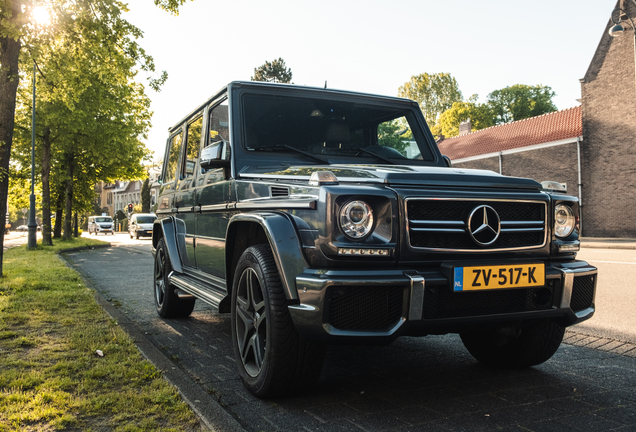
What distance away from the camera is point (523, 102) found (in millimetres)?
54188

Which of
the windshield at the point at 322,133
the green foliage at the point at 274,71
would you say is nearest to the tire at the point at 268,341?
the windshield at the point at 322,133

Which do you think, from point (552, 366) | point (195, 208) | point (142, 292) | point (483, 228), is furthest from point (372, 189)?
point (142, 292)

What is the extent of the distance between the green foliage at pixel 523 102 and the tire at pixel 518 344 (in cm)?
5377

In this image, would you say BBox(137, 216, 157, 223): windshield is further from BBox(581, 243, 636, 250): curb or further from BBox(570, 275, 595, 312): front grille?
BBox(570, 275, 595, 312): front grille

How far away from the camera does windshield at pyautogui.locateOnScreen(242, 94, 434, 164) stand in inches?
171

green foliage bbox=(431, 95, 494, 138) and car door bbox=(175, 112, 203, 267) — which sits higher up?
green foliage bbox=(431, 95, 494, 138)

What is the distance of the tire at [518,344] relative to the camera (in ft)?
12.4

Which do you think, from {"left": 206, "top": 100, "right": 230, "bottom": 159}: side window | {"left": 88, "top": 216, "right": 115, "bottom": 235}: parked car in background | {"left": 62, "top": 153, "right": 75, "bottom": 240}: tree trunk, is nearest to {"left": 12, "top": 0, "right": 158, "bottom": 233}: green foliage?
{"left": 62, "top": 153, "right": 75, "bottom": 240}: tree trunk

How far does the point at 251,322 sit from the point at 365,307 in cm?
94

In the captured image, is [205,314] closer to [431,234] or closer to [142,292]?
[142,292]

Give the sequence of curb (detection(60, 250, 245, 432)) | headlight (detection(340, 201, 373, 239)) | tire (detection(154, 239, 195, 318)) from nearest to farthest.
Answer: curb (detection(60, 250, 245, 432))
headlight (detection(340, 201, 373, 239))
tire (detection(154, 239, 195, 318))

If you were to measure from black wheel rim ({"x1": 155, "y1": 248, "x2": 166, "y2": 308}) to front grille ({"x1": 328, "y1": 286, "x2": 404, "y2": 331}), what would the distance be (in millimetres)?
3875

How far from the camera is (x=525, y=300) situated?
3154 millimetres

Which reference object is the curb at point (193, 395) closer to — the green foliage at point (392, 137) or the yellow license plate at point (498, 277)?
the yellow license plate at point (498, 277)
